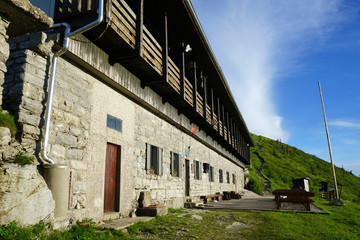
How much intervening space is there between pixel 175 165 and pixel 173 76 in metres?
4.01

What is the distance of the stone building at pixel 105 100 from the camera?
4.82 metres

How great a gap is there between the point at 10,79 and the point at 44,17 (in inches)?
78.1

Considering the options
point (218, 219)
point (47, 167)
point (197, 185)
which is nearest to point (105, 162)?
point (47, 167)

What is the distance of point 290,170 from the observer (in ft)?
150

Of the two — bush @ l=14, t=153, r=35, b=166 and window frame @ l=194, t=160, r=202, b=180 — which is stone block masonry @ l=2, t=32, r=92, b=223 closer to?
bush @ l=14, t=153, r=35, b=166

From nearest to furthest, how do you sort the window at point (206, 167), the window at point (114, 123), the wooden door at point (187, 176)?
the window at point (114, 123), the wooden door at point (187, 176), the window at point (206, 167)

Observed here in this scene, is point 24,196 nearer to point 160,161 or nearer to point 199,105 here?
point 160,161

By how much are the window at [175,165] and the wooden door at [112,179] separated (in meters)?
3.77

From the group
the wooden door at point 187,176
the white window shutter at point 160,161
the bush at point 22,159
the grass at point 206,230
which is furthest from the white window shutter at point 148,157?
the bush at point 22,159

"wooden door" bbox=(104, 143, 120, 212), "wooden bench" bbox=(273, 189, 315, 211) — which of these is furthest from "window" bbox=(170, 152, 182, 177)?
"wooden bench" bbox=(273, 189, 315, 211)

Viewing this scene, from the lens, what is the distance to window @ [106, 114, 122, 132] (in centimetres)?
690

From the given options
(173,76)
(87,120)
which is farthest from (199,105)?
(87,120)

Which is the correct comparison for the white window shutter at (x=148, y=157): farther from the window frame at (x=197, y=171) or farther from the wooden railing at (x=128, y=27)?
the window frame at (x=197, y=171)

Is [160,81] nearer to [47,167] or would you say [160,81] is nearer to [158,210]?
[158,210]
